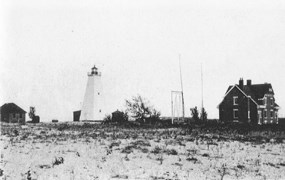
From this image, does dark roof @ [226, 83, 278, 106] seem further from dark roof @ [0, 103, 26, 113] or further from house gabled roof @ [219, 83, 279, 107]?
dark roof @ [0, 103, 26, 113]

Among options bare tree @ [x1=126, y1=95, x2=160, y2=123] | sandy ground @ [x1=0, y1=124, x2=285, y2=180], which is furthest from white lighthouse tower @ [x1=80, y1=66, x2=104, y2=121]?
sandy ground @ [x1=0, y1=124, x2=285, y2=180]

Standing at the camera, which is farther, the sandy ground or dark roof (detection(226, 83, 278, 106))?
dark roof (detection(226, 83, 278, 106))

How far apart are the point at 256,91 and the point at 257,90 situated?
0.21 meters

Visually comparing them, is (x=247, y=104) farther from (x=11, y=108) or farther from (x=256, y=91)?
(x=11, y=108)

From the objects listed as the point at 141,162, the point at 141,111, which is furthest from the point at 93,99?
the point at 141,162

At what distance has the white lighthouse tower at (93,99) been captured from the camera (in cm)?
5659

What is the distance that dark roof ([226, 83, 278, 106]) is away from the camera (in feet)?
163

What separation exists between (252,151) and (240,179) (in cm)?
577

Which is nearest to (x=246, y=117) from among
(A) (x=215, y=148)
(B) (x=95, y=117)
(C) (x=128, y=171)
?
(B) (x=95, y=117)

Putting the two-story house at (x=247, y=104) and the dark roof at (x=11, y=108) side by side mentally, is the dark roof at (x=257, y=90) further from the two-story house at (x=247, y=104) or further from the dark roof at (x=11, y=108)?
the dark roof at (x=11, y=108)

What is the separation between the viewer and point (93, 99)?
56.8 meters

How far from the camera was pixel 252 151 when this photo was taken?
15680 millimetres

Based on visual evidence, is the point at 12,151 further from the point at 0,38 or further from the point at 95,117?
the point at 95,117

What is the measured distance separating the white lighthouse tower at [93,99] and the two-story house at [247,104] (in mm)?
17651
